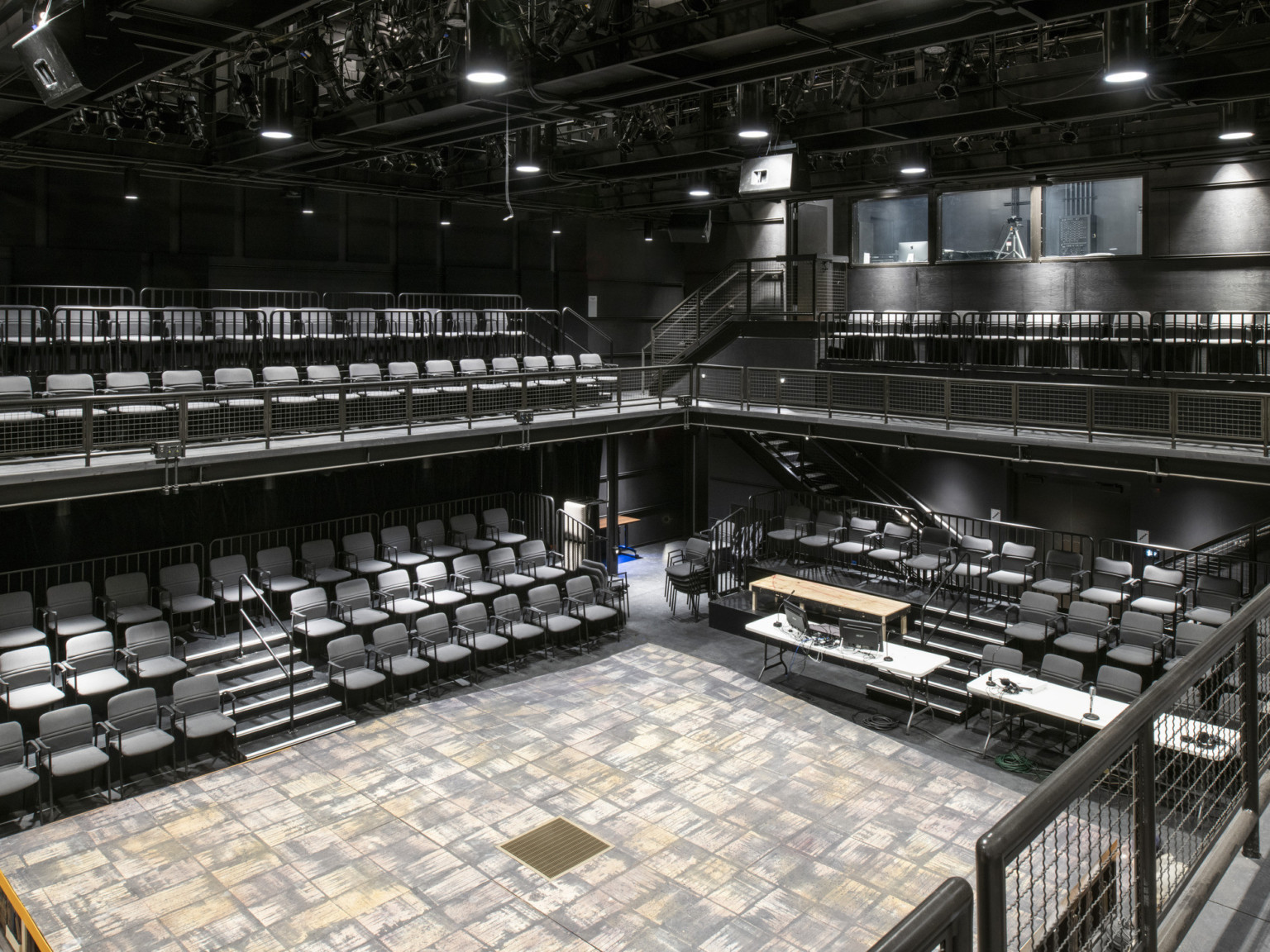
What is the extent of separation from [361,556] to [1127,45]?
12.7 m

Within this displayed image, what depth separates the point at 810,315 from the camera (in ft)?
67.9

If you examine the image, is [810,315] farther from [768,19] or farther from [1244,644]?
[1244,644]

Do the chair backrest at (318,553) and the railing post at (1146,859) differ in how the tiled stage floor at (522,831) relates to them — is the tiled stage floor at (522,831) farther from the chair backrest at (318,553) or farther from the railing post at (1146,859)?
the railing post at (1146,859)

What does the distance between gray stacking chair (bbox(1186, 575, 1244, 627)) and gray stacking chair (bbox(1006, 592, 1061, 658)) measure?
5.45 ft

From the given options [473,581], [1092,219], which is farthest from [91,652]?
[1092,219]

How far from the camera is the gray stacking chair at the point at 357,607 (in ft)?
47.2

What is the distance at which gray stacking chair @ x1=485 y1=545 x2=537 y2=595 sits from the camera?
55.0 ft

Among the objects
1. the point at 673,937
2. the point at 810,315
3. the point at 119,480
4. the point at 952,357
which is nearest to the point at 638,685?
the point at 673,937

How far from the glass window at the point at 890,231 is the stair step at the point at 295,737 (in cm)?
1396

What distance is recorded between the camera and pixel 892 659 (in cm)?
1320

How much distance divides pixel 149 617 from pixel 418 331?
22.2 feet

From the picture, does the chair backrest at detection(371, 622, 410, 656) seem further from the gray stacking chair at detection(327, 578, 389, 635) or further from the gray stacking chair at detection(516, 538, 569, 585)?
the gray stacking chair at detection(516, 538, 569, 585)

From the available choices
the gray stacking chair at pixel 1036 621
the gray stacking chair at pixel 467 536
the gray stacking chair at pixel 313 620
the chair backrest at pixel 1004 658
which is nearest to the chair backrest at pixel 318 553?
the gray stacking chair at pixel 313 620

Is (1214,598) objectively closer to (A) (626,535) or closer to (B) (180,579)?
(A) (626,535)
